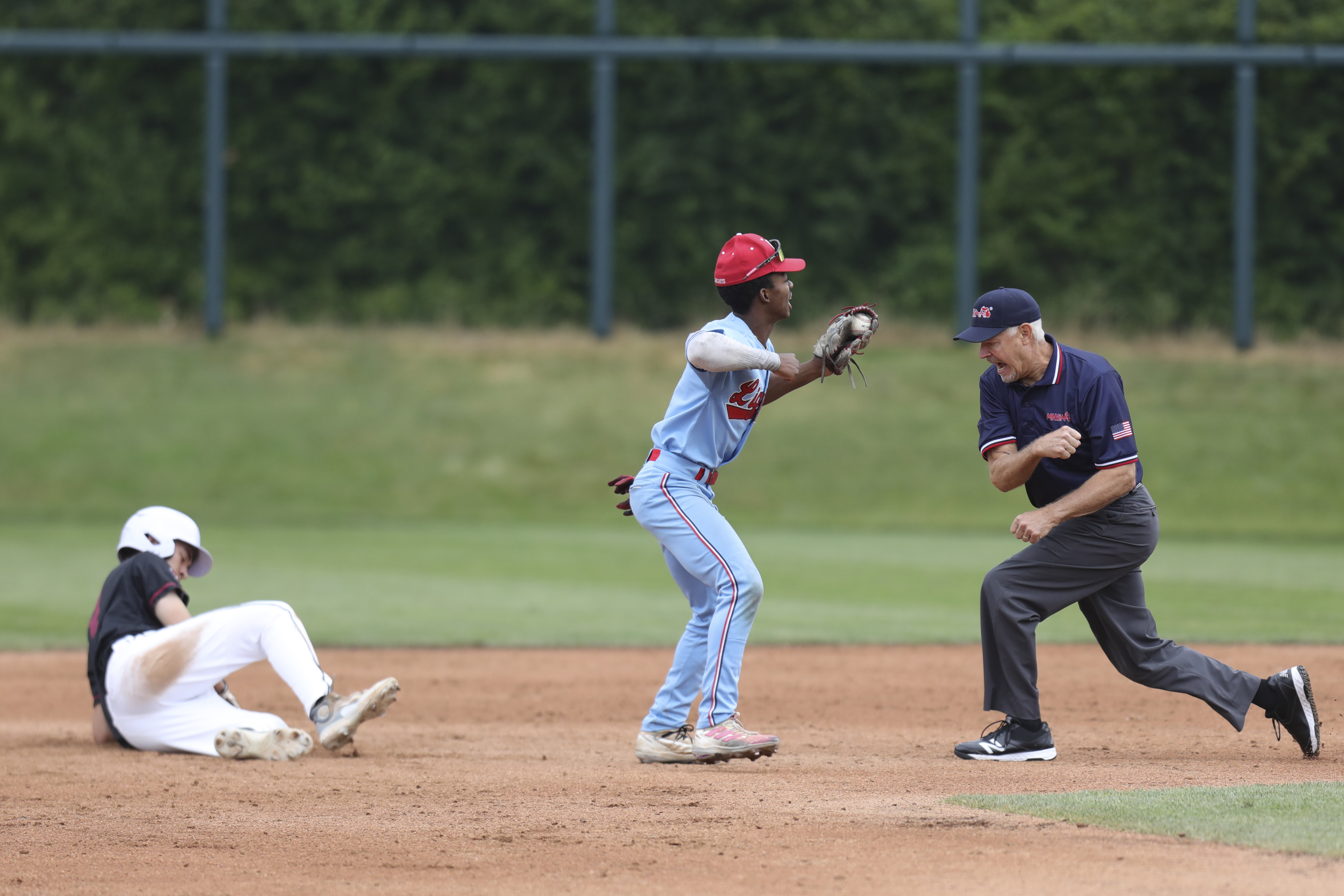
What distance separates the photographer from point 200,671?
6.99 m

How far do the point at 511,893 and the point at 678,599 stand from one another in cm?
981

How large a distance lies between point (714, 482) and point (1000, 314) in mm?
1342

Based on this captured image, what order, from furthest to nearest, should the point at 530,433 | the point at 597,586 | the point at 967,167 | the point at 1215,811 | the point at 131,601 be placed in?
the point at 967,167
the point at 530,433
the point at 597,586
the point at 131,601
the point at 1215,811

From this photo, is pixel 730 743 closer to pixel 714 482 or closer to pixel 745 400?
pixel 714 482

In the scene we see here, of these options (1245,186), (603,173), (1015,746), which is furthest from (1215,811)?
(1245,186)

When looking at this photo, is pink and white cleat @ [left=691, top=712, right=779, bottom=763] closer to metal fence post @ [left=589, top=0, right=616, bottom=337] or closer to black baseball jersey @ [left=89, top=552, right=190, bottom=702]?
black baseball jersey @ [left=89, top=552, right=190, bottom=702]

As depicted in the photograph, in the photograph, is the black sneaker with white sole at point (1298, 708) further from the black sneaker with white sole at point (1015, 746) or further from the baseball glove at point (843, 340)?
the baseball glove at point (843, 340)

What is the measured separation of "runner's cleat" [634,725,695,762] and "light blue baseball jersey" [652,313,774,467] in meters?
1.14

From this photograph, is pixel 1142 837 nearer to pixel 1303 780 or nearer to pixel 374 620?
pixel 1303 780

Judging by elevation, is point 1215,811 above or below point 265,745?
above

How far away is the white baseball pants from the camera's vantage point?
6.83 meters

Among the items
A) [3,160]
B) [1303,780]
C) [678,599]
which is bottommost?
[678,599]

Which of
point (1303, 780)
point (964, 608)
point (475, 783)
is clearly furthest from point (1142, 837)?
point (964, 608)

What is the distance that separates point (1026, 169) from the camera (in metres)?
30.3
